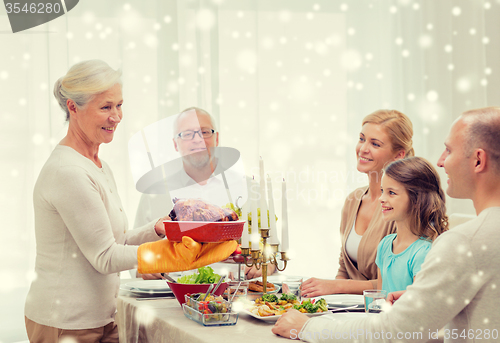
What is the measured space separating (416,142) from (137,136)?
2.42m

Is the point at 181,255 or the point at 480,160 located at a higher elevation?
the point at 480,160

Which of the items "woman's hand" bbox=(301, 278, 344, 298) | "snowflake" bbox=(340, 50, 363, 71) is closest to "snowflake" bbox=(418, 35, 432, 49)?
"snowflake" bbox=(340, 50, 363, 71)

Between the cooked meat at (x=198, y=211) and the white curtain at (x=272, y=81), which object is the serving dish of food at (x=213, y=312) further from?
the white curtain at (x=272, y=81)

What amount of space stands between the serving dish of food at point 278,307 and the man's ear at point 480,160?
467 mm

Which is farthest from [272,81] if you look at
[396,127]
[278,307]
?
[278,307]

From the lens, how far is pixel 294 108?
290cm

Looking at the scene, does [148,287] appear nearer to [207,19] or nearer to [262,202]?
[262,202]

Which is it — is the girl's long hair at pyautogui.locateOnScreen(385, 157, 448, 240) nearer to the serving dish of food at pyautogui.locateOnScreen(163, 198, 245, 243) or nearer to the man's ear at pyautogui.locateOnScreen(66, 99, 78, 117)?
the serving dish of food at pyautogui.locateOnScreen(163, 198, 245, 243)

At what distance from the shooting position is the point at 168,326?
107 cm

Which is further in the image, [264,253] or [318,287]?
[318,287]

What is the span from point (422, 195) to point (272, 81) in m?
1.66

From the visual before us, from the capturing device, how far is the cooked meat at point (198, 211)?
1013 millimetres

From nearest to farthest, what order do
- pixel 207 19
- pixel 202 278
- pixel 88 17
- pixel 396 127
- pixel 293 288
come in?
pixel 202 278 → pixel 293 288 → pixel 396 127 → pixel 88 17 → pixel 207 19

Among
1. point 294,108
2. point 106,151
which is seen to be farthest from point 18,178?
point 294,108
